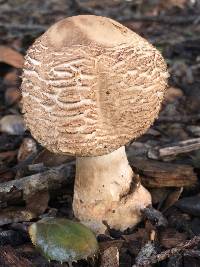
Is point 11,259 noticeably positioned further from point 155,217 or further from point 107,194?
point 155,217

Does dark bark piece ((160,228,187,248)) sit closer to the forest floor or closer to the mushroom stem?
the forest floor

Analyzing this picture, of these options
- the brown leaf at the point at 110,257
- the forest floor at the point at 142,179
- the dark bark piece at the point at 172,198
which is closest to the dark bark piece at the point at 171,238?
the forest floor at the point at 142,179

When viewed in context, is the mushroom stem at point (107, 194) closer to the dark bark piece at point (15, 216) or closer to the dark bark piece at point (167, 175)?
the dark bark piece at point (167, 175)

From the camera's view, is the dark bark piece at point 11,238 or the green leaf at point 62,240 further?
the dark bark piece at point 11,238

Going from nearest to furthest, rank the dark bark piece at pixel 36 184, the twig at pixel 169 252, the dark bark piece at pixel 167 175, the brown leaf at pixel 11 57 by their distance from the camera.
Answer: the twig at pixel 169 252 < the dark bark piece at pixel 36 184 < the dark bark piece at pixel 167 175 < the brown leaf at pixel 11 57

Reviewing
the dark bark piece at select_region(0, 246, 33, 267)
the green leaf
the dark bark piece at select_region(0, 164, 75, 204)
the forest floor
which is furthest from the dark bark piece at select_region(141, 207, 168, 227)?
the dark bark piece at select_region(0, 246, 33, 267)

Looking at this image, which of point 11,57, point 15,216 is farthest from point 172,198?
point 11,57

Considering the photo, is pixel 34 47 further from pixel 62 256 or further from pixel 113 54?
pixel 62 256
